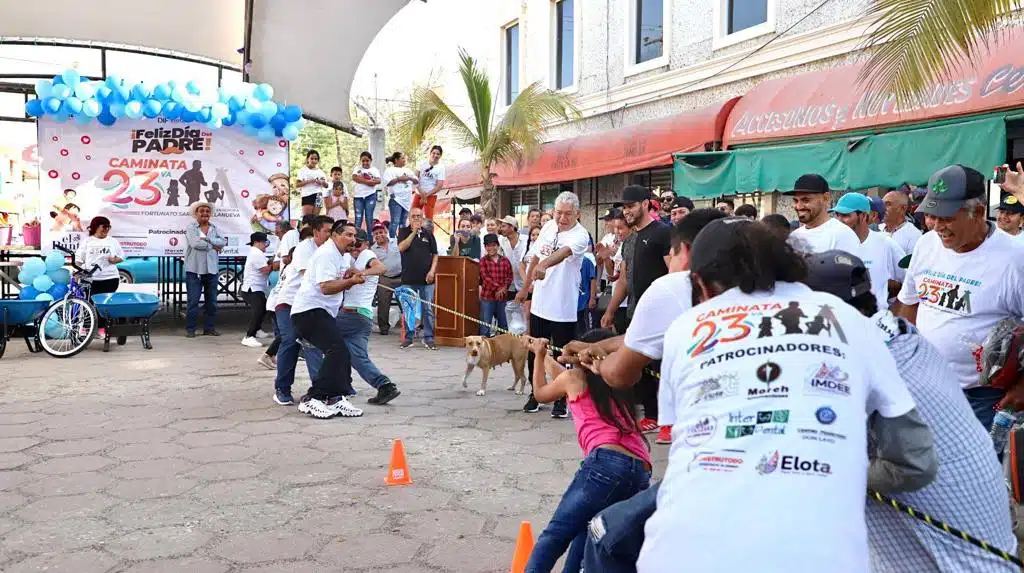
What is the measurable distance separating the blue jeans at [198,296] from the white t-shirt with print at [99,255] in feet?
3.97

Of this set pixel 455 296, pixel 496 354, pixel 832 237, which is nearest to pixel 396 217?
pixel 455 296

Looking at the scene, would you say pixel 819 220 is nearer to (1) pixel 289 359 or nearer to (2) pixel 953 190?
(2) pixel 953 190

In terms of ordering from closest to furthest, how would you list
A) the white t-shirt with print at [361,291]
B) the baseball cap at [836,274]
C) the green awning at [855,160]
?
the baseball cap at [836,274] → the white t-shirt with print at [361,291] → the green awning at [855,160]

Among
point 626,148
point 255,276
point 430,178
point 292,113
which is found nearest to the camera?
point 255,276

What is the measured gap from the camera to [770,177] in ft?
38.0

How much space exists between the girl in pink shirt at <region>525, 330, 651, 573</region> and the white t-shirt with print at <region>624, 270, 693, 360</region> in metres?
0.56

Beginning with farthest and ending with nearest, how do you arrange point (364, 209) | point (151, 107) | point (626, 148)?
point (626, 148) < point (364, 209) < point (151, 107)

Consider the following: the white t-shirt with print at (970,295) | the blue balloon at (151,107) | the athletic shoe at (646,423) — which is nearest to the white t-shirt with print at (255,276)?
the blue balloon at (151,107)

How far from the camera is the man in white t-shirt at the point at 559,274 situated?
23.8 ft

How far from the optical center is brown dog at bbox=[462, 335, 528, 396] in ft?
28.0

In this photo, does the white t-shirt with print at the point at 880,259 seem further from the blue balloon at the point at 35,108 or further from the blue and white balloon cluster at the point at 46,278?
the blue balloon at the point at 35,108

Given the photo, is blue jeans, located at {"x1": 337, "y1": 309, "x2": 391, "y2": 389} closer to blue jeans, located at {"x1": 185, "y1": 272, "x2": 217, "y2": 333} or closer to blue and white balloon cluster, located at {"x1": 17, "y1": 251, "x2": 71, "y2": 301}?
blue and white balloon cluster, located at {"x1": 17, "y1": 251, "x2": 71, "y2": 301}

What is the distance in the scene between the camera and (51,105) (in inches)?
501

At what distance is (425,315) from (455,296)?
20.3 inches
